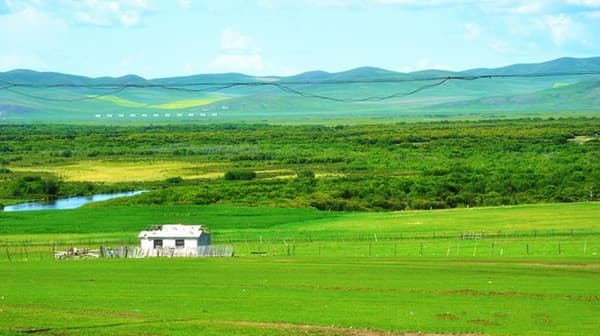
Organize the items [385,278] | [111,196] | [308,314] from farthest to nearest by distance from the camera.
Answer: [111,196] → [385,278] → [308,314]

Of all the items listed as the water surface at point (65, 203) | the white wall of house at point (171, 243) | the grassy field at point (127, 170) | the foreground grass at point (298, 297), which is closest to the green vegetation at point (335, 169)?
the grassy field at point (127, 170)

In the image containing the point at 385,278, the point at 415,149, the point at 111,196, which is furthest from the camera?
the point at 415,149

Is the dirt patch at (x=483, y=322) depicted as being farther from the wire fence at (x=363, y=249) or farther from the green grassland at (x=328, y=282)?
the wire fence at (x=363, y=249)

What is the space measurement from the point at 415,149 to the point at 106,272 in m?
114

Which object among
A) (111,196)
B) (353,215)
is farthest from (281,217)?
(111,196)

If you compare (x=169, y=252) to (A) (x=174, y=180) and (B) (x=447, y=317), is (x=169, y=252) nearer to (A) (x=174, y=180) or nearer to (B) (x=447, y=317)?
(B) (x=447, y=317)

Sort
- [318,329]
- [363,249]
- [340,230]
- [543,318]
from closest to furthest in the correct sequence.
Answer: [318,329] < [543,318] < [363,249] < [340,230]

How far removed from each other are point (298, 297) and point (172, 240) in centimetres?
2190

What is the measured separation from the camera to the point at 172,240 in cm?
5878

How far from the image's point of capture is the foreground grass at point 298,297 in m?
31.8

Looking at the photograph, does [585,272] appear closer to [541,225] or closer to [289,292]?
[289,292]

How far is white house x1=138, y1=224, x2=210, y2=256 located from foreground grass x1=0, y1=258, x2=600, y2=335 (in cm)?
673

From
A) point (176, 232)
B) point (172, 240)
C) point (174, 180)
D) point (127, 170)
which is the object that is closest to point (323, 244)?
point (176, 232)

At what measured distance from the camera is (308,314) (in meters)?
33.9
